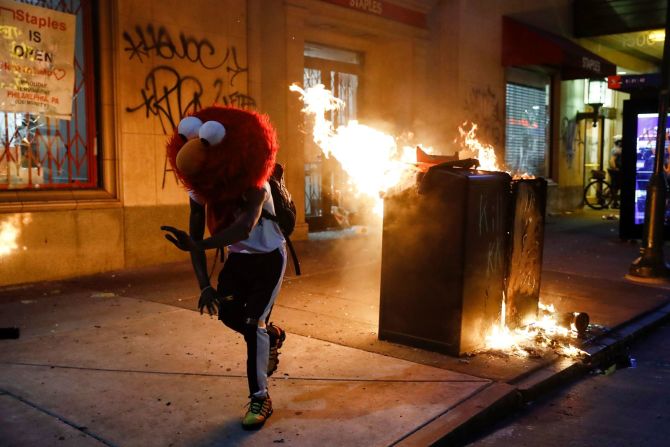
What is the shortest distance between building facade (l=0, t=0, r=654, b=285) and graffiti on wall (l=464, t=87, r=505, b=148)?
4cm

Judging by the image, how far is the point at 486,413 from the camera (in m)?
3.93

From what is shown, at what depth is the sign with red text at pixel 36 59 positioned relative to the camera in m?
7.15

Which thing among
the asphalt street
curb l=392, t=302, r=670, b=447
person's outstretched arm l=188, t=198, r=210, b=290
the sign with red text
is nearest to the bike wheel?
curb l=392, t=302, r=670, b=447

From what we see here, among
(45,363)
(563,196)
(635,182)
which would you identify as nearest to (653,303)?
(635,182)

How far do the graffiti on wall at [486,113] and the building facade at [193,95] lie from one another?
36 mm

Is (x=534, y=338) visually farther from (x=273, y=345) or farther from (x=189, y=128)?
(x=189, y=128)

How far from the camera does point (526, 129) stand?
15.9m

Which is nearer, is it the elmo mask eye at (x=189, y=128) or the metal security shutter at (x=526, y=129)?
the elmo mask eye at (x=189, y=128)

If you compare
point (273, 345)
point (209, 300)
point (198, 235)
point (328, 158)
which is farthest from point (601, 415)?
point (328, 158)

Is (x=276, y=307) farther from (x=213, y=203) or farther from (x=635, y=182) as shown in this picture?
(x=635, y=182)

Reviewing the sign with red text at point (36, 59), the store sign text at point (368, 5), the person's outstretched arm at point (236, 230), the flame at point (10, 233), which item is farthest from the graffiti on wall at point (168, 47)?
the person's outstretched arm at point (236, 230)

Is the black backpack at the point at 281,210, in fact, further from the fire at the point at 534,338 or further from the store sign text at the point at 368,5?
the store sign text at the point at 368,5

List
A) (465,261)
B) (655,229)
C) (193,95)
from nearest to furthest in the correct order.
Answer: (465,261)
(655,229)
(193,95)

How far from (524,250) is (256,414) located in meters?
2.78
